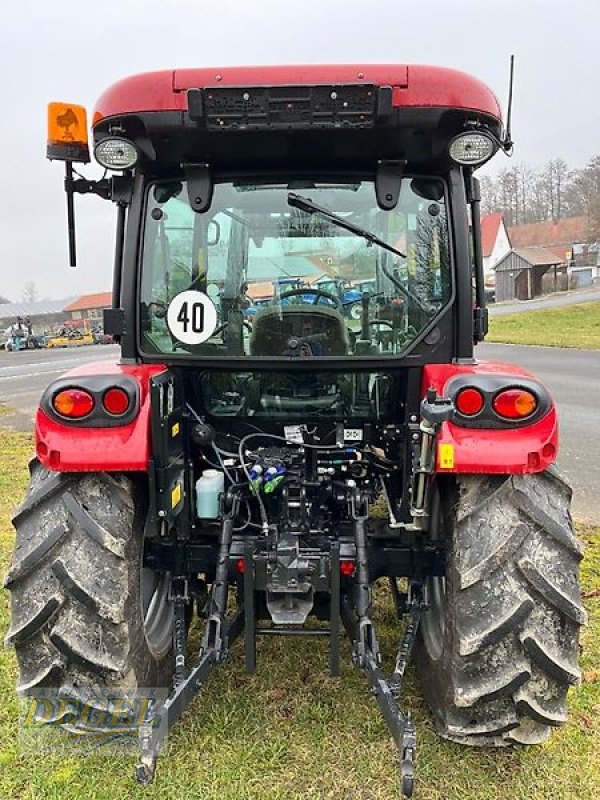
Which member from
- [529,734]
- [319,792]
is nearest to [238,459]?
[319,792]

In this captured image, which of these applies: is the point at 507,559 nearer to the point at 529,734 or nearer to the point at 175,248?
the point at 529,734

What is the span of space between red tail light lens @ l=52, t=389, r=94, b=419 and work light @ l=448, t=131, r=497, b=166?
1692 millimetres

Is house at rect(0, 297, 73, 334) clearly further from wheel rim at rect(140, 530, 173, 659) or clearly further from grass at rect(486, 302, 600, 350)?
wheel rim at rect(140, 530, 173, 659)

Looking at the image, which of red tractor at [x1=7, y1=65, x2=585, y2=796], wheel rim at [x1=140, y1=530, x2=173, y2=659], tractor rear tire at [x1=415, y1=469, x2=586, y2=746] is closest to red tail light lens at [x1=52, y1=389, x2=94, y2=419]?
red tractor at [x1=7, y1=65, x2=585, y2=796]

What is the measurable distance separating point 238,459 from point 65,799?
1.47m

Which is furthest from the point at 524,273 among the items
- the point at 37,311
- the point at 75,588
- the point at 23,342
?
the point at 37,311

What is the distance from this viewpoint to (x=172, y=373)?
3.04 m

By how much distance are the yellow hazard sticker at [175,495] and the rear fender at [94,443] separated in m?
0.22

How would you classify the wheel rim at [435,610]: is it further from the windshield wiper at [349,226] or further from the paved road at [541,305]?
the paved road at [541,305]

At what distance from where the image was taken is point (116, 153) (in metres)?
2.84

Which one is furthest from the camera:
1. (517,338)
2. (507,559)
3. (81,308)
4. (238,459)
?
(81,308)

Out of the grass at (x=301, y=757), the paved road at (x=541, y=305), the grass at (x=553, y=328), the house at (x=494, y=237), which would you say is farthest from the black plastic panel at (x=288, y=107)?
the house at (x=494, y=237)

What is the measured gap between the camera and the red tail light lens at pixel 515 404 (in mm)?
2576

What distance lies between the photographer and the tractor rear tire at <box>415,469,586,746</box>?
2566 mm
